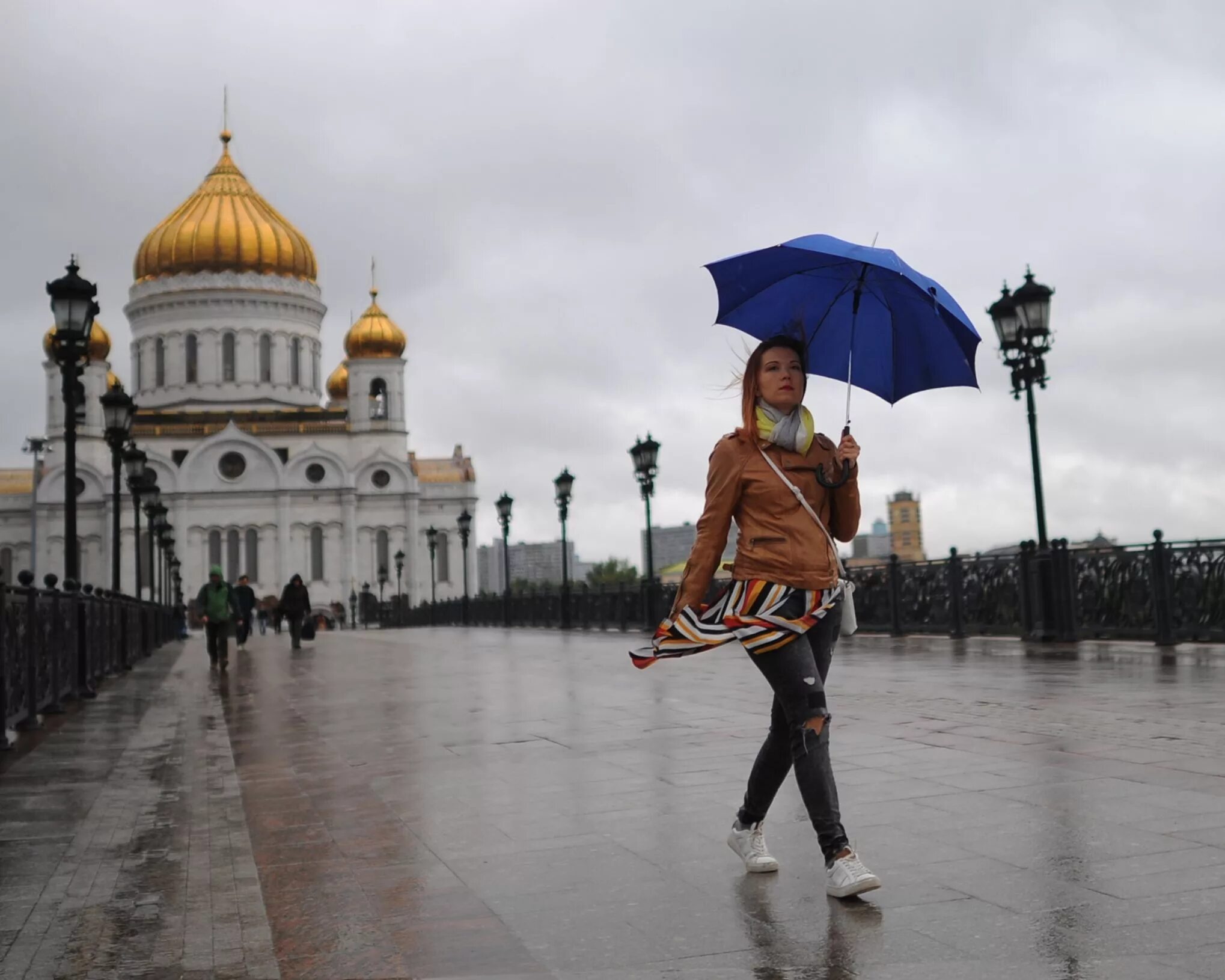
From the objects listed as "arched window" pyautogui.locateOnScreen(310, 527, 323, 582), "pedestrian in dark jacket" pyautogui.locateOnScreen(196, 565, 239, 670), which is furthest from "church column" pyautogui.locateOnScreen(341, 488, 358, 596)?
"pedestrian in dark jacket" pyautogui.locateOnScreen(196, 565, 239, 670)

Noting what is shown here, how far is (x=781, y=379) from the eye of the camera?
190 inches

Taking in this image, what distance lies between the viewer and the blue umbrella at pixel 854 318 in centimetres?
504

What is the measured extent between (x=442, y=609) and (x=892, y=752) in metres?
53.7

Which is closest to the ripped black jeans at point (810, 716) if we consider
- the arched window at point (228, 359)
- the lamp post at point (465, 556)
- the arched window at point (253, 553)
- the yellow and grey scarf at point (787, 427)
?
the yellow and grey scarf at point (787, 427)

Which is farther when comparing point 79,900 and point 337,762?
point 337,762

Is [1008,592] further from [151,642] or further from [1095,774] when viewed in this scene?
[151,642]

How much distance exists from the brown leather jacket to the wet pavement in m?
1.05

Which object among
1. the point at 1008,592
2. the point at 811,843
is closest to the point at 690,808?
the point at 811,843

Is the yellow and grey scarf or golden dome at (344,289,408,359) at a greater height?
golden dome at (344,289,408,359)

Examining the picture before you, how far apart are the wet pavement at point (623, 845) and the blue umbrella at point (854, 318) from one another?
5.66 ft

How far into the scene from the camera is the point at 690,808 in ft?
20.5

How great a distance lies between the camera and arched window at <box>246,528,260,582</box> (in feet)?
291

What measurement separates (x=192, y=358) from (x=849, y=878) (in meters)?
91.2

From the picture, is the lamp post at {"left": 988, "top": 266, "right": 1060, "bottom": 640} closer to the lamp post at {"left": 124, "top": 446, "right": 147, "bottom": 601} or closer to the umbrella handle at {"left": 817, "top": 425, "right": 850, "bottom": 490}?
the umbrella handle at {"left": 817, "top": 425, "right": 850, "bottom": 490}
